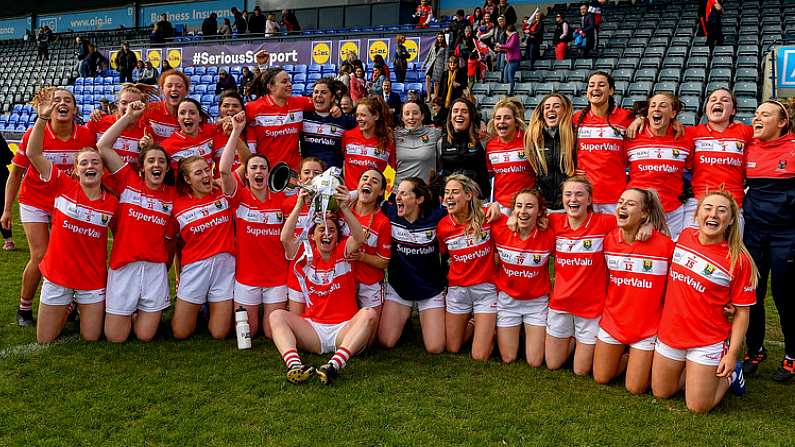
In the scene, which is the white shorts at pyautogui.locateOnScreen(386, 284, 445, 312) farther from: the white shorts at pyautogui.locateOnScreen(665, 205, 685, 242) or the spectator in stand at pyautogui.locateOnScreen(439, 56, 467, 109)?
the spectator in stand at pyautogui.locateOnScreen(439, 56, 467, 109)

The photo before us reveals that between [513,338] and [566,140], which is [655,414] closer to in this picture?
[513,338]

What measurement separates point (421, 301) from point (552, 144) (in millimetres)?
1457

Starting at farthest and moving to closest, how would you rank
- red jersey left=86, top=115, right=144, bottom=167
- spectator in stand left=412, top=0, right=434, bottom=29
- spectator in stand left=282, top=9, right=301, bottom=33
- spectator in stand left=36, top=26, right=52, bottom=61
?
spectator in stand left=36, top=26, right=52, bottom=61
spectator in stand left=282, top=9, right=301, bottom=33
spectator in stand left=412, top=0, right=434, bottom=29
red jersey left=86, top=115, right=144, bottom=167

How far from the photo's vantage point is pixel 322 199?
3.82 metres

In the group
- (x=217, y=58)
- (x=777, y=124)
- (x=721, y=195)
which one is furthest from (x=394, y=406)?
(x=217, y=58)

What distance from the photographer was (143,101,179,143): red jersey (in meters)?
5.17

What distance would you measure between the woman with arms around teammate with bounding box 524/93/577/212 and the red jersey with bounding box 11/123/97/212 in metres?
3.28

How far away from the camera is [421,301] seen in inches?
184

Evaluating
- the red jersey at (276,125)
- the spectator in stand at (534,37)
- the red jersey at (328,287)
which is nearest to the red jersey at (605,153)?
the red jersey at (328,287)

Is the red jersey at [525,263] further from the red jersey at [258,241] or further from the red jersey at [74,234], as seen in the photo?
the red jersey at [74,234]

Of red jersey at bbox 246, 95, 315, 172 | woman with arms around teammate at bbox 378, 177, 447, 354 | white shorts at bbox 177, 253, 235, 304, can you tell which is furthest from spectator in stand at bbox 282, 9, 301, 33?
woman with arms around teammate at bbox 378, 177, 447, 354

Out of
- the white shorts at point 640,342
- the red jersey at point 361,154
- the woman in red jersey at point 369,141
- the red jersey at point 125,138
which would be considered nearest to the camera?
the white shorts at point 640,342

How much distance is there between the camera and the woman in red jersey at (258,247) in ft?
15.2

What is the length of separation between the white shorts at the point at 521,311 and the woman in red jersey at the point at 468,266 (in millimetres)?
67
